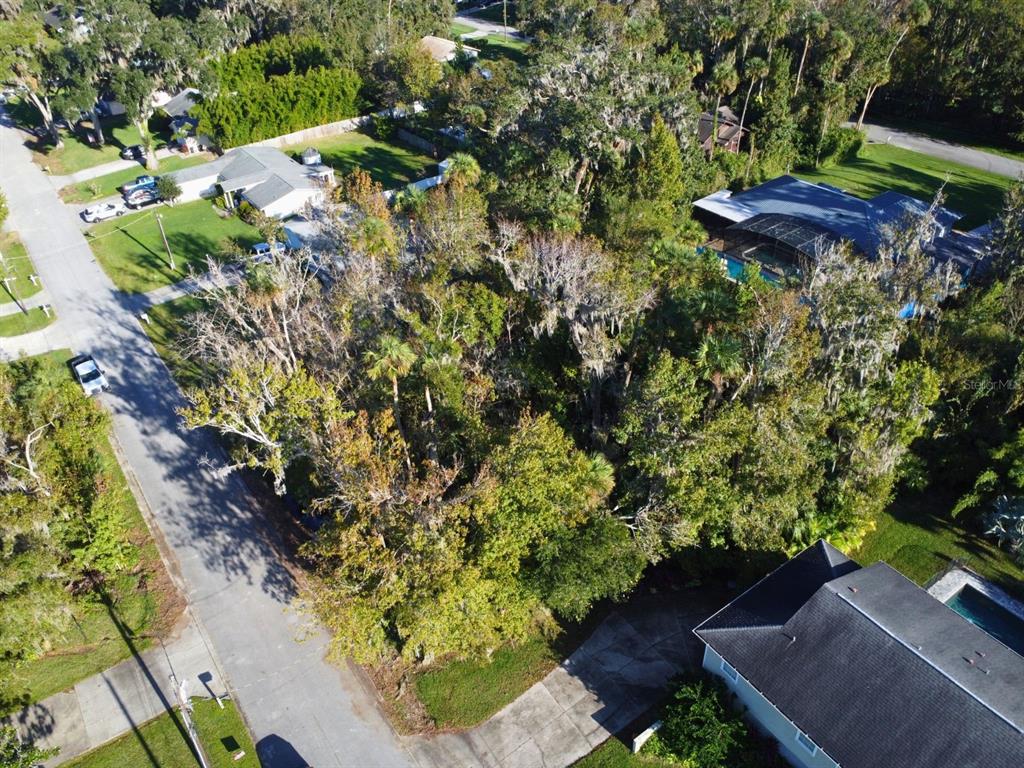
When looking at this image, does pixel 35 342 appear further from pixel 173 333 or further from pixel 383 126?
pixel 383 126

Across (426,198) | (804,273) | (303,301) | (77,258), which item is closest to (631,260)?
(804,273)

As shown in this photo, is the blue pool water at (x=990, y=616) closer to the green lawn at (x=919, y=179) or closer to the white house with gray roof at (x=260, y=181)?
the green lawn at (x=919, y=179)

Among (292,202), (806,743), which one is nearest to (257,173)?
(292,202)

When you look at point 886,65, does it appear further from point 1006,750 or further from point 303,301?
point 1006,750

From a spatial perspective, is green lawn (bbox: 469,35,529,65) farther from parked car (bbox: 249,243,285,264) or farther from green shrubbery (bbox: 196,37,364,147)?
parked car (bbox: 249,243,285,264)

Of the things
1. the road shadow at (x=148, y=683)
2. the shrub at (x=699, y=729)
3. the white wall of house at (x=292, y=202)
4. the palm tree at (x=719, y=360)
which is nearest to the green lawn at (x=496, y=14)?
the white wall of house at (x=292, y=202)

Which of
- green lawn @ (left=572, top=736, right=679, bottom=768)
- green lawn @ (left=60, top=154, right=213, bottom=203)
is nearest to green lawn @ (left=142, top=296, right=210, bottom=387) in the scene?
green lawn @ (left=60, top=154, right=213, bottom=203)
